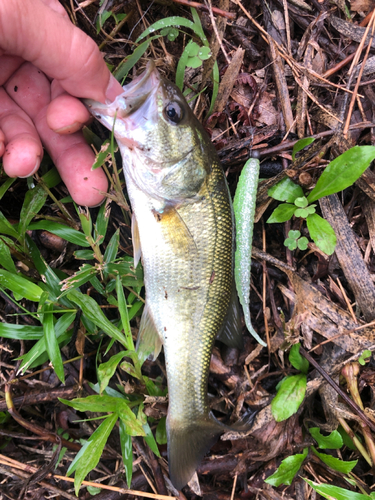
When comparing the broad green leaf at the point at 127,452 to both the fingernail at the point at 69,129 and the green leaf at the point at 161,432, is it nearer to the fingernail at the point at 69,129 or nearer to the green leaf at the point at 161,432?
the green leaf at the point at 161,432

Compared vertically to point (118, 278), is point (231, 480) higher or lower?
lower

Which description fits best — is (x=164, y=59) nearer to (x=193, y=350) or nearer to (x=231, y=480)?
(x=193, y=350)

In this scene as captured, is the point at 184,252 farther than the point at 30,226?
No

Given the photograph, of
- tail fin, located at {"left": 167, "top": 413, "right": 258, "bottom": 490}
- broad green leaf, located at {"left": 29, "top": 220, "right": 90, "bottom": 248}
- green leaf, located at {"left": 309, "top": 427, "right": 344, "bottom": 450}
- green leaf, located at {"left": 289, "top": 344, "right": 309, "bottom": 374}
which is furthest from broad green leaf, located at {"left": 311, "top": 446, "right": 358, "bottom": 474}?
broad green leaf, located at {"left": 29, "top": 220, "right": 90, "bottom": 248}

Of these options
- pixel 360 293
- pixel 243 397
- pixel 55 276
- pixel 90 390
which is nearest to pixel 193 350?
pixel 243 397

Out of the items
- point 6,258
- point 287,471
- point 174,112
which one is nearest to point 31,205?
point 6,258

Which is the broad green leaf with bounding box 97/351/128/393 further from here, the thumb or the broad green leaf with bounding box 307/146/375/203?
the broad green leaf with bounding box 307/146/375/203

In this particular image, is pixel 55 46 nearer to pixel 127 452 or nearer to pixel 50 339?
pixel 50 339

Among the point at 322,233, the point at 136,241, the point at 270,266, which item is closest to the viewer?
the point at 136,241
